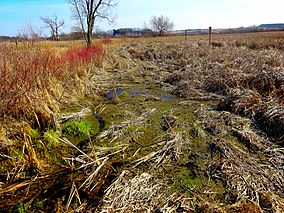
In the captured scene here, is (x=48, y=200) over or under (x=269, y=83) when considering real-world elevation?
under

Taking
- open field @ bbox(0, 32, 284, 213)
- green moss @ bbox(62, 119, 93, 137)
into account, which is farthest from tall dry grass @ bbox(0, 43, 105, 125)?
green moss @ bbox(62, 119, 93, 137)

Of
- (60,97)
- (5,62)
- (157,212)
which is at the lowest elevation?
(157,212)

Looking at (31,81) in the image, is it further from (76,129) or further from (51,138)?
(51,138)

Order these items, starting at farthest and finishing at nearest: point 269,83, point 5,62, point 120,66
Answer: point 120,66 → point 269,83 → point 5,62

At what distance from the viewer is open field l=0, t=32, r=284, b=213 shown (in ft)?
10.6

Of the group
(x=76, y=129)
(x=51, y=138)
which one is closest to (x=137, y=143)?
(x=76, y=129)

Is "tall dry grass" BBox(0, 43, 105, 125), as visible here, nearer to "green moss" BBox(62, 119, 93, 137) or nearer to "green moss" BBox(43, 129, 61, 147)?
"green moss" BBox(62, 119, 93, 137)

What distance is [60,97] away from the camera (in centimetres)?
648

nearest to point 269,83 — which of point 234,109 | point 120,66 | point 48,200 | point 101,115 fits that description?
point 234,109

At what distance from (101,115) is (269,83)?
4366 millimetres

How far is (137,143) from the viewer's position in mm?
4625

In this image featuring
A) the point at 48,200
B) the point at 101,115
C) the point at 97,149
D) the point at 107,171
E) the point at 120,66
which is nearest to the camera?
the point at 48,200

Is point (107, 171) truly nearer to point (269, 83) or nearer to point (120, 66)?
point (269, 83)

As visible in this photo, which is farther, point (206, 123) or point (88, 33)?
point (88, 33)
